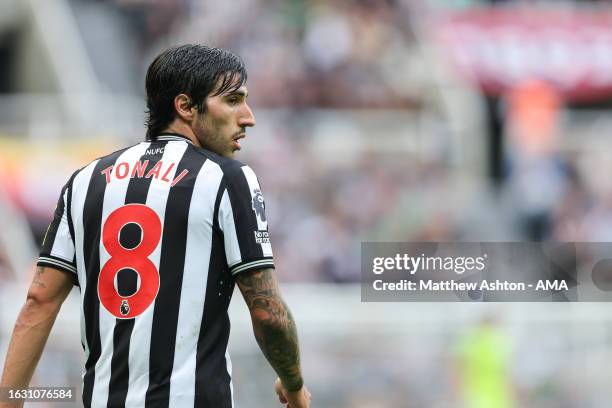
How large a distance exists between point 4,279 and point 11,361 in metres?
8.19

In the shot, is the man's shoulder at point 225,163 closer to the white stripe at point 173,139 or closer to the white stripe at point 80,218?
the white stripe at point 173,139

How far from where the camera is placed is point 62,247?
10.8 ft

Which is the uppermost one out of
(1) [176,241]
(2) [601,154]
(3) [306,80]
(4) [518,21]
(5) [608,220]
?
(4) [518,21]

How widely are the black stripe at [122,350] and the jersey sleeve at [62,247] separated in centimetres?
23

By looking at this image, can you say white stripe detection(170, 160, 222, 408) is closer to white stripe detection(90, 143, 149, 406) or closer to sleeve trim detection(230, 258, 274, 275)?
sleeve trim detection(230, 258, 274, 275)

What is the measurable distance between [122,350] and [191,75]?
2.58 ft

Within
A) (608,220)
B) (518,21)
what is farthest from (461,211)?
(518,21)

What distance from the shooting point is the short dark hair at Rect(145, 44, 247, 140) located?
128 inches

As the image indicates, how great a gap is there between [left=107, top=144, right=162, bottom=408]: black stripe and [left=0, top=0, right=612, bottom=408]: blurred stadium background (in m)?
6.54

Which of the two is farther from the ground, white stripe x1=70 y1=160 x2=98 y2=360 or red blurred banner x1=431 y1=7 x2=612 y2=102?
red blurred banner x1=431 y1=7 x2=612 y2=102

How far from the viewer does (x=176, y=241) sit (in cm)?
314

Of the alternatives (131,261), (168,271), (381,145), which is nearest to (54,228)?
(131,261)

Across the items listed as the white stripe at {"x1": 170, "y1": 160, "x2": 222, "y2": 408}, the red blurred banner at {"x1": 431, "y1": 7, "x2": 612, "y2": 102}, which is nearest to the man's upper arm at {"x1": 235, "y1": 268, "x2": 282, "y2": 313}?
the white stripe at {"x1": 170, "y1": 160, "x2": 222, "y2": 408}

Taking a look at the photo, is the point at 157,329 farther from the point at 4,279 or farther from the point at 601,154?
the point at 601,154
